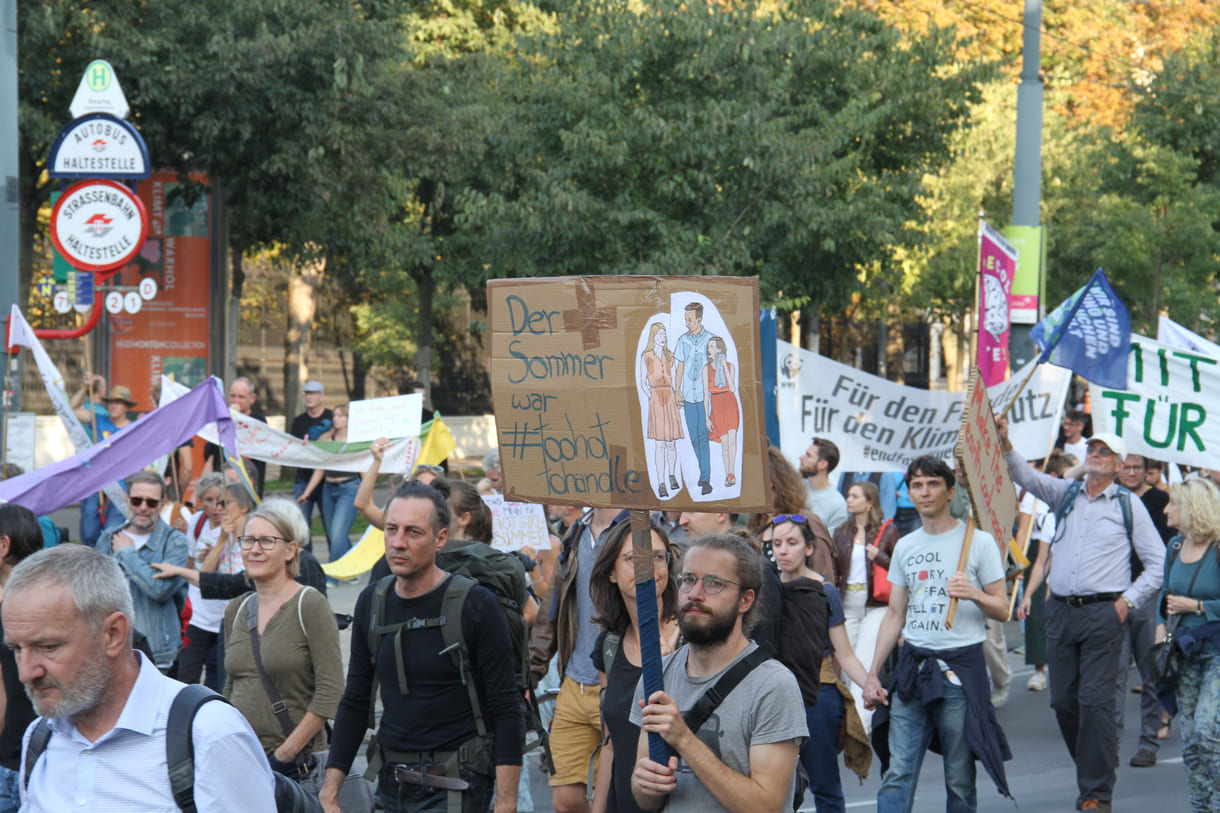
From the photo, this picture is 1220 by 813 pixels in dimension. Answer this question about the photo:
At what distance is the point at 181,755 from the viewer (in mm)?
2660

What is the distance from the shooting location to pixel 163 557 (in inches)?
300

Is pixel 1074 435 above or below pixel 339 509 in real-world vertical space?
above

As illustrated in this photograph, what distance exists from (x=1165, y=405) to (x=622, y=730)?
227 inches

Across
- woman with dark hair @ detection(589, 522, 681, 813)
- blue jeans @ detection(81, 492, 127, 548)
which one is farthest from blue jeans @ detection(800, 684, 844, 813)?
blue jeans @ detection(81, 492, 127, 548)

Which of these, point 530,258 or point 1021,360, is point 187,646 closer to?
point 1021,360

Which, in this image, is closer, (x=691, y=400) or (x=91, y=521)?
(x=691, y=400)

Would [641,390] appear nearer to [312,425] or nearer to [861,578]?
[861,578]

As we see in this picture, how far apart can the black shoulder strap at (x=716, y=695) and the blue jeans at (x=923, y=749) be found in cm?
295

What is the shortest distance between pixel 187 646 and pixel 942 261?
25.5m

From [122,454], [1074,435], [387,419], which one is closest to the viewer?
[122,454]

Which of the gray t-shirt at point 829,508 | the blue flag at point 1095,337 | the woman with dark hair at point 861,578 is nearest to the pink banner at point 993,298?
the blue flag at point 1095,337

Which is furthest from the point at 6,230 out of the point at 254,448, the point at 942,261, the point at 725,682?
the point at 942,261

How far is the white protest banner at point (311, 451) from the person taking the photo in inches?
450

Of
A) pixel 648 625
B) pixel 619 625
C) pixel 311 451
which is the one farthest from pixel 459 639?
pixel 311 451
